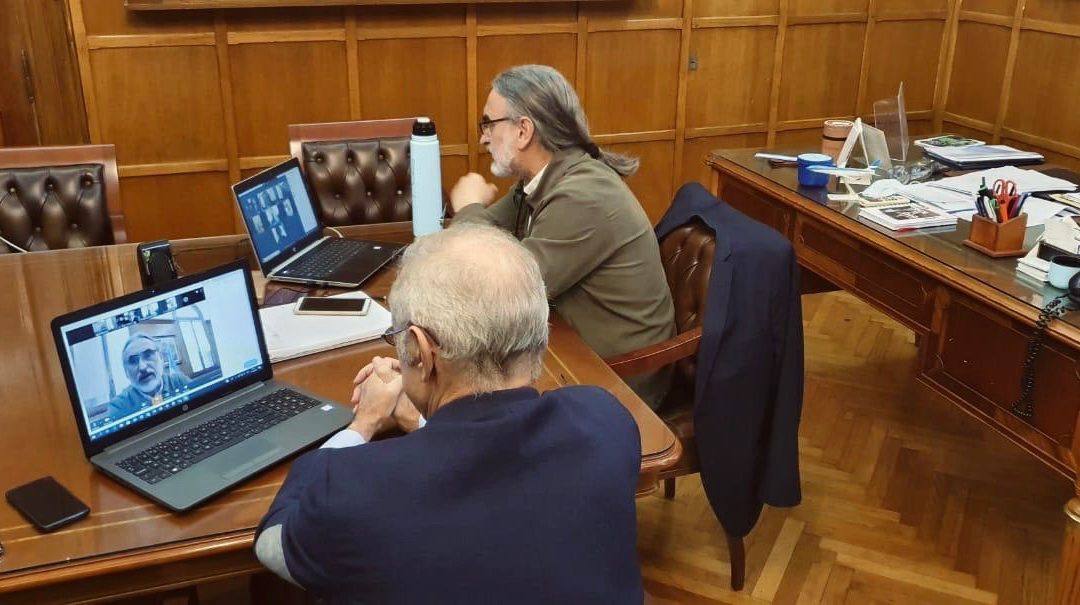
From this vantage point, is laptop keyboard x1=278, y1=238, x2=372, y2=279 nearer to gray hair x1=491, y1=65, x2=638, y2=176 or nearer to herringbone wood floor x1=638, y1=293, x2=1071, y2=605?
gray hair x1=491, y1=65, x2=638, y2=176

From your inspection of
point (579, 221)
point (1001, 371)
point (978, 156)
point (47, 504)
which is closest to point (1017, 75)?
point (978, 156)

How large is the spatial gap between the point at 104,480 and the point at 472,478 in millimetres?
685

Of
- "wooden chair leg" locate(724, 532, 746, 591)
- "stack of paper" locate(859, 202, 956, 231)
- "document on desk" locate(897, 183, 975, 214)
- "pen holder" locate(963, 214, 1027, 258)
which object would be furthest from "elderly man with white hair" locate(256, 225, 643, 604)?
"document on desk" locate(897, 183, 975, 214)

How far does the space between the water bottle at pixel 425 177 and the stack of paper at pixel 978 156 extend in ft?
5.46

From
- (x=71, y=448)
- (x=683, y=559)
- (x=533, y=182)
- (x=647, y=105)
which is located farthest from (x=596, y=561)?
(x=647, y=105)

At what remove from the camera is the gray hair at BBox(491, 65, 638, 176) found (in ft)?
7.51

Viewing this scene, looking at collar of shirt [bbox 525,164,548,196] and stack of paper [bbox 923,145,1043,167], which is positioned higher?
collar of shirt [bbox 525,164,548,196]

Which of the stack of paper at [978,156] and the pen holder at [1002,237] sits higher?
the stack of paper at [978,156]

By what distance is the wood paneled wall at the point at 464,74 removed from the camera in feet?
12.3

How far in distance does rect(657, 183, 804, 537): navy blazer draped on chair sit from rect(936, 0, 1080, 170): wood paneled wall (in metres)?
2.90

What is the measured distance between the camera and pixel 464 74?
4180 mm

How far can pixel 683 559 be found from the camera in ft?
8.44

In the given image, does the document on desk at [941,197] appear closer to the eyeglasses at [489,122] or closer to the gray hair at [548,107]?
the gray hair at [548,107]

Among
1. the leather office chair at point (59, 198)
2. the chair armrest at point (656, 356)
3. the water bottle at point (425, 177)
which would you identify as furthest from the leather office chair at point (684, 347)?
the leather office chair at point (59, 198)
